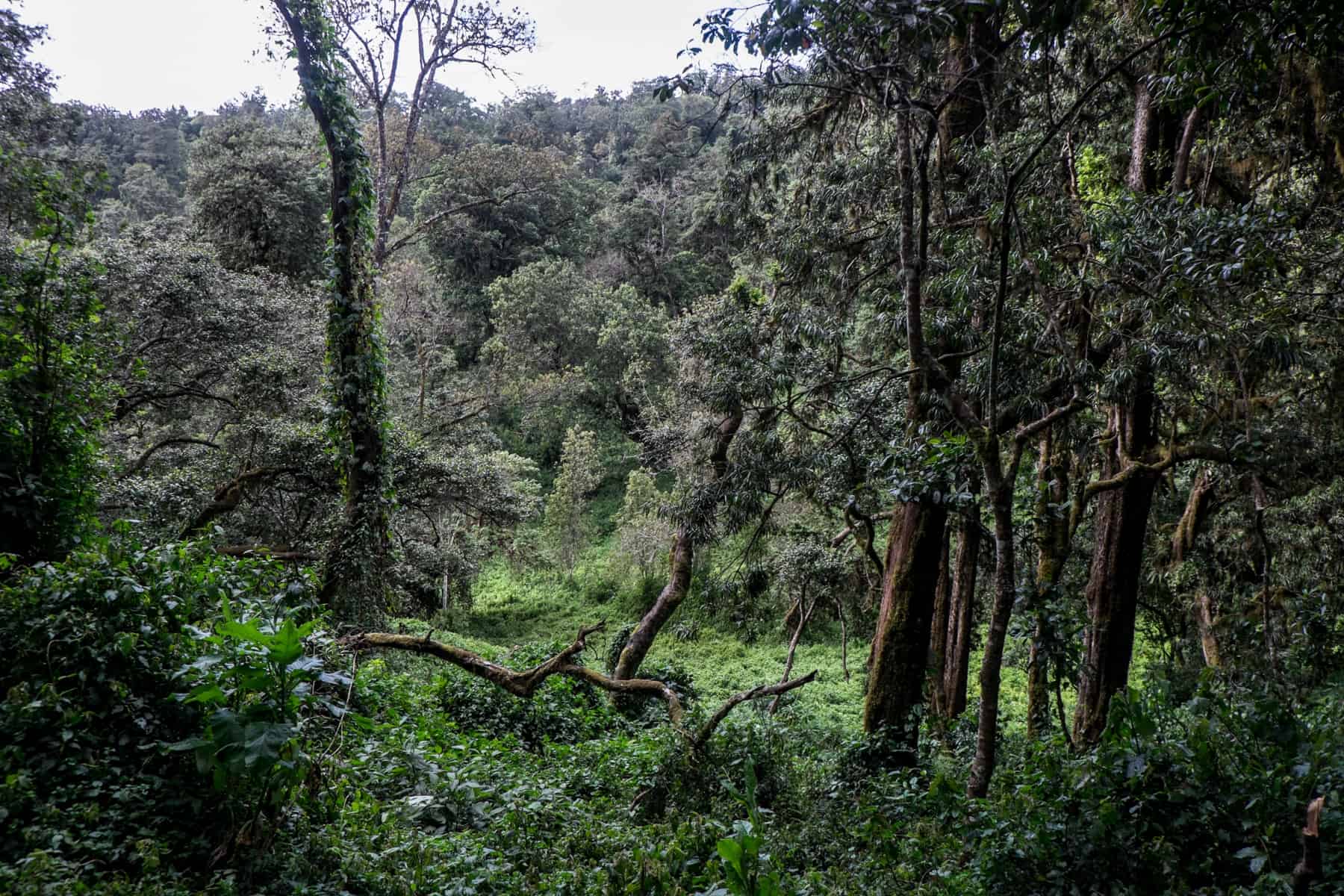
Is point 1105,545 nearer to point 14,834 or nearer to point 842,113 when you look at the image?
point 842,113

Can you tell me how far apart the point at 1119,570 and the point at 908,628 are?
1.79 metres

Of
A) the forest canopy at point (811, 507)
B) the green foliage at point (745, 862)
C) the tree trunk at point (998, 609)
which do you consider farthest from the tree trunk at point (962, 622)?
the green foliage at point (745, 862)

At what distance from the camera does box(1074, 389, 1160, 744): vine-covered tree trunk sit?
Answer: 654 centimetres

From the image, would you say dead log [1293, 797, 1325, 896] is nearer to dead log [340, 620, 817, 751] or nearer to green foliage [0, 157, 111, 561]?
dead log [340, 620, 817, 751]

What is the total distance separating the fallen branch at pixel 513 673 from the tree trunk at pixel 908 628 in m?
1.95

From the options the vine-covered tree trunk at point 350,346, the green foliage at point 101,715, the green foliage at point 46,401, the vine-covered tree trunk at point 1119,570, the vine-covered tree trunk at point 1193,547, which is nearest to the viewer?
the green foliage at point 101,715

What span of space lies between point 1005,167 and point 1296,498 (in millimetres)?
7958

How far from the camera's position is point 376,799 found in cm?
392

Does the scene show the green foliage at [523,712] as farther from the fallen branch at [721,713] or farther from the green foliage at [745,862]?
the green foliage at [745,862]

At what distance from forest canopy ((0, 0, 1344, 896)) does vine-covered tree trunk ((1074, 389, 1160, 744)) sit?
50mm

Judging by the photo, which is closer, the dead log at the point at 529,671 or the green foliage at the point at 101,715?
the green foliage at the point at 101,715

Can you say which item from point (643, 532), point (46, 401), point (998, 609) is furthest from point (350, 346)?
point (643, 532)

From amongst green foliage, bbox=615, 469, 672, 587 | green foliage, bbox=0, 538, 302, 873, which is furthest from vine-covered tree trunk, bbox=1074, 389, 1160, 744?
green foliage, bbox=615, 469, 672, 587

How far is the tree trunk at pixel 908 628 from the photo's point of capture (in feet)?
23.0
